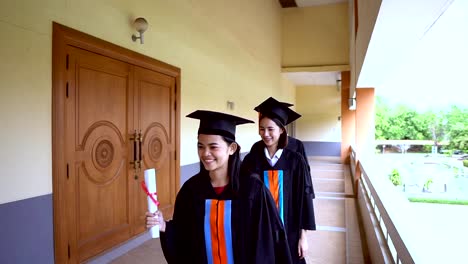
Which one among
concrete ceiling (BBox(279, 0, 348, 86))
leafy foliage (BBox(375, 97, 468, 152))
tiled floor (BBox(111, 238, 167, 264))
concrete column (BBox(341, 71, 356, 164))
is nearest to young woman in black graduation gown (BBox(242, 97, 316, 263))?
tiled floor (BBox(111, 238, 167, 264))

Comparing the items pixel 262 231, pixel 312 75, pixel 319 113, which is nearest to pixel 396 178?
pixel 312 75

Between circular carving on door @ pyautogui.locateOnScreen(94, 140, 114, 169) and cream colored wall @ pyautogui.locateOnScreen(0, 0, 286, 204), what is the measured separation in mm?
613

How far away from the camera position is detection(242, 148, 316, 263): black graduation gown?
7.71 feet

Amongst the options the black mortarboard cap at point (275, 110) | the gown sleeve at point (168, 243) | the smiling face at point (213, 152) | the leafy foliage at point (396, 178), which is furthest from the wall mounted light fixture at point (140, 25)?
the leafy foliage at point (396, 178)

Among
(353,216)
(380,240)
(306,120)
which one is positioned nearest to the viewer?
(380,240)

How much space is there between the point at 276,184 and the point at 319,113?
50.8ft

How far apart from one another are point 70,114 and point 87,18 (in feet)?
2.91

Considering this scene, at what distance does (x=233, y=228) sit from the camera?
1505mm

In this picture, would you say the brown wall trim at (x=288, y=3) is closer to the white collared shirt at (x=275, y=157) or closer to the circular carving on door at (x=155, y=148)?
the circular carving on door at (x=155, y=148)

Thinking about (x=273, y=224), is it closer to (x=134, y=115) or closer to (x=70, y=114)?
(x=70, y=114)

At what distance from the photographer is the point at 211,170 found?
155cm

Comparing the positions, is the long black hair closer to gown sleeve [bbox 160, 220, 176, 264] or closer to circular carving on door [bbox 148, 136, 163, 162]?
gown sleeve [bbox 160, 220, 176, 264]

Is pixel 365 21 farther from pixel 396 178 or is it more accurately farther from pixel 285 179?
pixel 396 178

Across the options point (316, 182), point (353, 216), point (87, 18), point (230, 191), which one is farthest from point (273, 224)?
point (316, 182)
